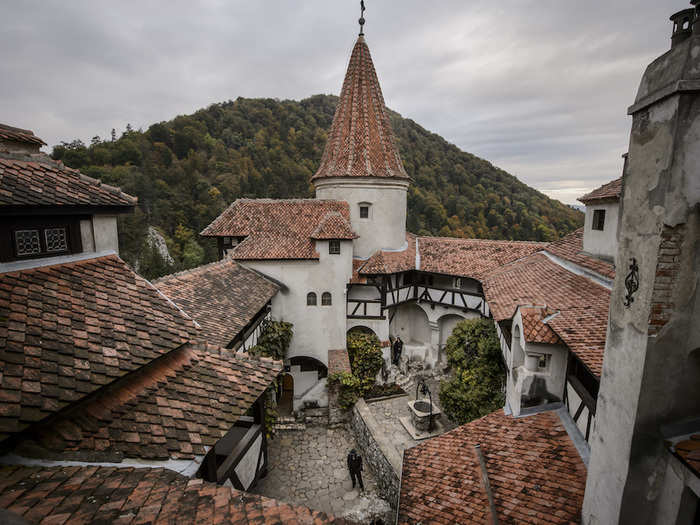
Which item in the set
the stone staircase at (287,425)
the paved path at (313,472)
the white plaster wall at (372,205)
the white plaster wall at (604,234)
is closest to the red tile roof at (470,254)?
the white plaster wall at (372,205)

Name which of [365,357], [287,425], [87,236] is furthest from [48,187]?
[365,357]

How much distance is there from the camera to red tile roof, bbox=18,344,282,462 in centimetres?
374

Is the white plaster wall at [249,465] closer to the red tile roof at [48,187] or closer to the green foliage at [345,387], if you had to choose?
the red tile roof at [48,187]

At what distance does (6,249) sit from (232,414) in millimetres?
3844

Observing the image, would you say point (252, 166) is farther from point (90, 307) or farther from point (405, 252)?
point (90, 307)

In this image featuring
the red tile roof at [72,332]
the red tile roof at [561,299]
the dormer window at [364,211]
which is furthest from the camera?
the dormer window at [364,211]

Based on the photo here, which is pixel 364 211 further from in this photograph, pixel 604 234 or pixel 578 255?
pixel 604 234

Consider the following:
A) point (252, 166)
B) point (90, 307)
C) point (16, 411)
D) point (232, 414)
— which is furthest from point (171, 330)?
point (252, 166)

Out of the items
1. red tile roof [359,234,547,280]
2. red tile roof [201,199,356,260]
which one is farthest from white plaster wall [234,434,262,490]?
red tile roof [359,234,547,280]

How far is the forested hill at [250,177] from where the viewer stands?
36.8m

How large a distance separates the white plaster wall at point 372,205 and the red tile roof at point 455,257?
783mm

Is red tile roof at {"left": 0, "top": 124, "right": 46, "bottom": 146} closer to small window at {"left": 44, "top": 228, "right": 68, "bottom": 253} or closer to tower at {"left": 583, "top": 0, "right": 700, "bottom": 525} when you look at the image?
small window at {"left": 44, "top": 228, "right": 68, "bottom": 253}

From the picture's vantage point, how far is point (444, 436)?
7.69 metres

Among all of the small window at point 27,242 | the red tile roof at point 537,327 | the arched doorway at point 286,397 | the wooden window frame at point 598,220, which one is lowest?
the arched doorway at point 286,397
